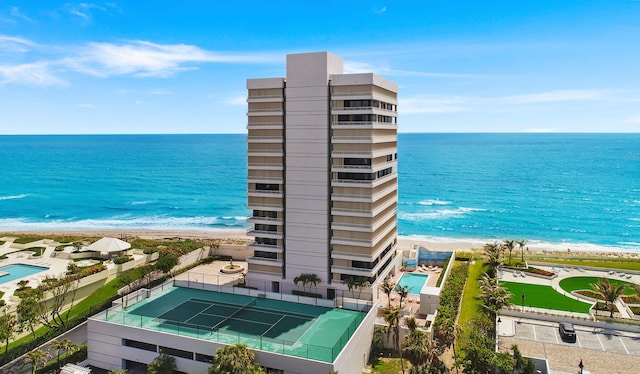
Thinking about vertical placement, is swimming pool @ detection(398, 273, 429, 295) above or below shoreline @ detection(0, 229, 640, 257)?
above

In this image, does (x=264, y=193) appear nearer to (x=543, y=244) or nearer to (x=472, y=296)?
(x=472, y=296)

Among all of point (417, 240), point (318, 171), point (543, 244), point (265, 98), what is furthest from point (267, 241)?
point (543, 244)

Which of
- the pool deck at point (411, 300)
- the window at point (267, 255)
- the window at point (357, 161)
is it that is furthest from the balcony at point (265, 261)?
the window at point (357, 161)

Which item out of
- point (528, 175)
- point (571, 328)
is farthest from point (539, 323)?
point (528, 175)

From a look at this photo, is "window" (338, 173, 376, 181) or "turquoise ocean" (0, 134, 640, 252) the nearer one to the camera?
"window" (338, 173, 376, 181)

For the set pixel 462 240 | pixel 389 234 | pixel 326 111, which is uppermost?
pixel 326 111

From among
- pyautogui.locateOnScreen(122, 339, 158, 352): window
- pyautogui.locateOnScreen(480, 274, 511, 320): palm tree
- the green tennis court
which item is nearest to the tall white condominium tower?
the green tennis court

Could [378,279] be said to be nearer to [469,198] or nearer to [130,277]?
[130,277]

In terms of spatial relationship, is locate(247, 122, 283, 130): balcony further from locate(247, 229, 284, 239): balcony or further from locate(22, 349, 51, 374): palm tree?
locate(22, 349, 51, 374): palm tree

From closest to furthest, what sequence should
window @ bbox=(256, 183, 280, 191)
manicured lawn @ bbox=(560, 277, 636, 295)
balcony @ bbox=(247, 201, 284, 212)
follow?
balcony @ bbox=(247, 201, 284, 212) < window @ bbox=(256, 183, 280, 191) < manicured lawn @ bbox=(560, 277, 636, 295)
